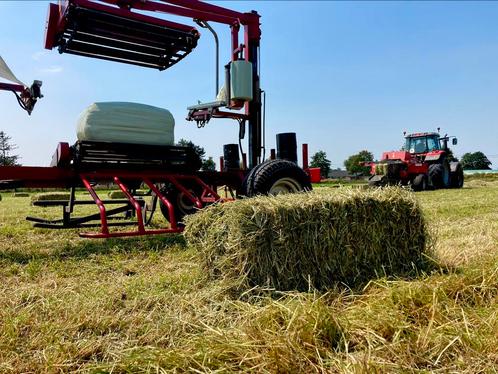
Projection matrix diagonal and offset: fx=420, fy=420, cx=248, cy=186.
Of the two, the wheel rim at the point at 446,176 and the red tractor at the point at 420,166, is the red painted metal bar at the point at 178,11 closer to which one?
the red tractor at the point at 420,166

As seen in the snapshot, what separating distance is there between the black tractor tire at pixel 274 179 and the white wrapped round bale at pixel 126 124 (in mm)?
1180

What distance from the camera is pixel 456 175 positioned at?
17719mm

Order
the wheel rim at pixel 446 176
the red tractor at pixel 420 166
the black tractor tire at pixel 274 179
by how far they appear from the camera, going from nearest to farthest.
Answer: the black tractor tire at pixel 274 179
the red tractor at pixel 420 166
the wheel rim at pixel 446 176

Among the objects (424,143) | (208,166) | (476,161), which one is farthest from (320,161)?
(424,143)

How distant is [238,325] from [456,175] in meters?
18.1

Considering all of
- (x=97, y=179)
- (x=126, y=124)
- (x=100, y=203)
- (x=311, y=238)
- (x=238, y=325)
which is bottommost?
(x=238, y=325)

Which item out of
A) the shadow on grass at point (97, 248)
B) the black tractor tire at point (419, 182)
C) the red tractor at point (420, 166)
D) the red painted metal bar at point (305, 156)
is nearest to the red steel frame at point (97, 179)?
the shadow on grass at point (97, 248)

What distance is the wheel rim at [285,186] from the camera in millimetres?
4820

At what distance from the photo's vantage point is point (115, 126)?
15.3ft

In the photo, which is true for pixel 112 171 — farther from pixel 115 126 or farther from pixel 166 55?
pixel 166 55

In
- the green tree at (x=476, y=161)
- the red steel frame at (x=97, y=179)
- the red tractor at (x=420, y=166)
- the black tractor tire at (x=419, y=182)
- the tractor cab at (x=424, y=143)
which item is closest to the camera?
the red steel frame at (x=97, y=179)

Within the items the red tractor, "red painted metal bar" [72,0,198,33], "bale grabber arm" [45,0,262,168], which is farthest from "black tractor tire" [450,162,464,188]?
"red painted metal bar" [72,0,198,33]

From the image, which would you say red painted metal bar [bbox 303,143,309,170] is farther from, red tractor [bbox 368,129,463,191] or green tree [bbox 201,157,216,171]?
red tractor [bbox 368,129,463,191]

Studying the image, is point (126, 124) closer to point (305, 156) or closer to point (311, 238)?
point (305, 156)
